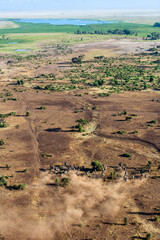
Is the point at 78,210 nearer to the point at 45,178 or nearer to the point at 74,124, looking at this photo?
the point at 45,178

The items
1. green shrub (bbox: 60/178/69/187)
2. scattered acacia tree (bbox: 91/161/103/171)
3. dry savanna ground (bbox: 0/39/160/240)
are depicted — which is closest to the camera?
dry savanna ground (bbox: 0/39/160/240)

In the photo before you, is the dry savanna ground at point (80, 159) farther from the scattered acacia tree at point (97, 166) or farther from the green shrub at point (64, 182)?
the scattered acacia tree at point (97, 166)

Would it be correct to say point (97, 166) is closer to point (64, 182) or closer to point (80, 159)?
point (80, 159)

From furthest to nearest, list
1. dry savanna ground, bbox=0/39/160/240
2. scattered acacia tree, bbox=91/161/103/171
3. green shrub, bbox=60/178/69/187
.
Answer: scattered acacia tree, bbox=91/161/103/171 → green shrub, bbox=60/178/69/187 → dry savanna ground, bbox=0/39/160/240

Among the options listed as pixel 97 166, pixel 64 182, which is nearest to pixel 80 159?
pixel 97 166

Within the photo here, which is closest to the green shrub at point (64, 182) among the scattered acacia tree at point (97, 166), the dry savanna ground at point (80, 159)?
the dry savanna ground at point (80, 159)

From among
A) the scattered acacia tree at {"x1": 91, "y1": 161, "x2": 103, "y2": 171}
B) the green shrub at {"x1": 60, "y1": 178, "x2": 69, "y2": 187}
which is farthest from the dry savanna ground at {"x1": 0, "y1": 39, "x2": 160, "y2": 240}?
the scattered acacia tree at {"x1": 91, "y1": 161, "x2": 103, "y2": 171}

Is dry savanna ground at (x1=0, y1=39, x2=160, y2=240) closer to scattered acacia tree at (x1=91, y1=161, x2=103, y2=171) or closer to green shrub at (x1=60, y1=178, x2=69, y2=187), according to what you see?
green shrub at (x1=60, y1=178, x2=69, y2=187)

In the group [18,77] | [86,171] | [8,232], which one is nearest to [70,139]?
[86,171]
